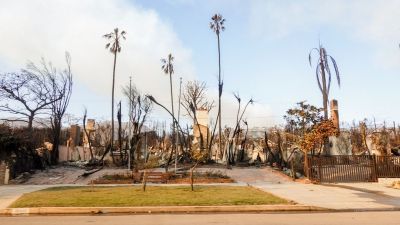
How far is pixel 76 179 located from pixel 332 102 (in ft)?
91.0

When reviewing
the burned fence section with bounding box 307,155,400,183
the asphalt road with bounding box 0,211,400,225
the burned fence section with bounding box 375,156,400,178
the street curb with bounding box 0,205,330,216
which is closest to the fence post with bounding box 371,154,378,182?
the burned fence section with bounding box 307,155,400,183

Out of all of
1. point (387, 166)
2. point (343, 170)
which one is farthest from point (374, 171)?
point (343, 170)

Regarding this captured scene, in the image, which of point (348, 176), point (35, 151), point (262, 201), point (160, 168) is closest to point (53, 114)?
point (35, 151)

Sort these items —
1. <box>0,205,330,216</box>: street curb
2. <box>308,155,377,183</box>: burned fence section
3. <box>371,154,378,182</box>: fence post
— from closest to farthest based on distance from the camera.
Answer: <box>0,205,330,216</box>: street curb < <box>308,155,377,183</box>: burned fence section < <box>371,154,378,182</box>: fence post

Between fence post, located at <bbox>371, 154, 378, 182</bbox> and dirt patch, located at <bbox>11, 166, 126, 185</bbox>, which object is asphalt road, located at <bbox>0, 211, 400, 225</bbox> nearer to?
fence post, located at <bbox>371, 154, 378, 182</bbox>

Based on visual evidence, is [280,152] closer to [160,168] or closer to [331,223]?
[160,168]

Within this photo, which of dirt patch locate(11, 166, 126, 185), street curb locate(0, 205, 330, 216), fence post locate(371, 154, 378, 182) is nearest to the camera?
street curb locate(0, 205, 330, 216)

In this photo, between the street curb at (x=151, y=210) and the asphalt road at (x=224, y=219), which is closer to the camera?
the asphalt road at (x=224, y=219)

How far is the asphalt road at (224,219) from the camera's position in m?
11.5

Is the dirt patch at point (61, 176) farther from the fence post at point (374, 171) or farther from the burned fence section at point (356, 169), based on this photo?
the fence post at point (374, 171)

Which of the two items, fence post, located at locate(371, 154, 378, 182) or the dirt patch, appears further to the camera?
the dirt patch

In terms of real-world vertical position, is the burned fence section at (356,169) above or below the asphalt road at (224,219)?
A: above

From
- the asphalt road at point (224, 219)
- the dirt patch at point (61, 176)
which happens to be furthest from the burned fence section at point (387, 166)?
the dirt patch at point (61, 176)

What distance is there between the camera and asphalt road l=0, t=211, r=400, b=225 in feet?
37.7
